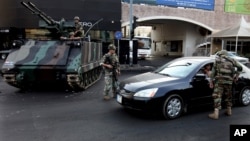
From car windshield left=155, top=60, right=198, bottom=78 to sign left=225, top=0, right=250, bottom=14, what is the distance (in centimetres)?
3219

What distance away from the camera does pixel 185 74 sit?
24.1 ft

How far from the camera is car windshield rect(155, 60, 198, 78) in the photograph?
24.4ft

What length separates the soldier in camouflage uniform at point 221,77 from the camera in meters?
6.98

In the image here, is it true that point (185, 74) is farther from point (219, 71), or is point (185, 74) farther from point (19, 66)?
point (19, 66)

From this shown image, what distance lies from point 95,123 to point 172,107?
1.68 m

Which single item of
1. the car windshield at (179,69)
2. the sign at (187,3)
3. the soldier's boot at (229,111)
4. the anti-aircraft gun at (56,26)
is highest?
the sign at (187,3)

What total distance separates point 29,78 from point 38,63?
0.58 m

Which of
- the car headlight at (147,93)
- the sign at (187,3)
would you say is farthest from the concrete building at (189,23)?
the car headlight at (147,93)

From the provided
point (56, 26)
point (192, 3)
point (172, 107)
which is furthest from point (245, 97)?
point (192, 3)

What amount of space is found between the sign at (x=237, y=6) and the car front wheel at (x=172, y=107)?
33515mm

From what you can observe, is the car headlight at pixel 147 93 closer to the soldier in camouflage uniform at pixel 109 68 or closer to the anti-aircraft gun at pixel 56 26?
the soldier in camouflage uniform at pixel 109 68

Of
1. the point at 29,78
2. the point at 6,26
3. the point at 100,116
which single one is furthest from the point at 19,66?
the point at 6,26

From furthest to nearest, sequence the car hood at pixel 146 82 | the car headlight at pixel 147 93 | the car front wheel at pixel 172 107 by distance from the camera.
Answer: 1. the car hood at pixel 146 82
2. the car front wheel at pixel 172 107
3. the car headlight at pixel 147 93

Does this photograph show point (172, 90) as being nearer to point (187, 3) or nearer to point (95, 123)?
point (95, 123)
